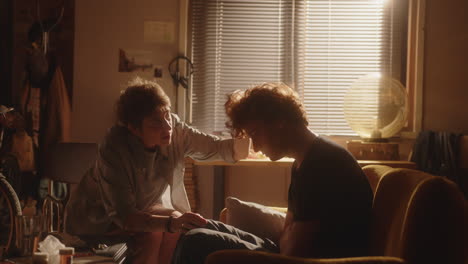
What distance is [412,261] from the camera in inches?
56.9

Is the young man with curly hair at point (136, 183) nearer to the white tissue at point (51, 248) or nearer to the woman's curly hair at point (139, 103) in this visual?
the woman's curly hair at point (139, 103)

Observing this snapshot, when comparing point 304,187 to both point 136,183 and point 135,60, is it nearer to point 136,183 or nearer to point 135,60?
point 136,183

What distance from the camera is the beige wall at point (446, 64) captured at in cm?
367

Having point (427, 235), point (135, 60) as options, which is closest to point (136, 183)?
point (427, 235)

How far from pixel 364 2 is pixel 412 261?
2620 millimetres

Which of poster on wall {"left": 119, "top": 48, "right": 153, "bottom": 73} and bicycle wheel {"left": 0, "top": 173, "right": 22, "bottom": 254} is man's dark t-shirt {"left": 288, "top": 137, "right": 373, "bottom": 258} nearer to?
bicycle wheel {"left": 0, "top": 173, "right": 22, "bottom": 254}

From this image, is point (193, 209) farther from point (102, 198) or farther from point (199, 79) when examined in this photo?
point (102, 198)

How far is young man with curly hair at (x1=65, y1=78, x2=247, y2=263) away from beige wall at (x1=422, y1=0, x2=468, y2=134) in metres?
1.98

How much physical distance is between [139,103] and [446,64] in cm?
245

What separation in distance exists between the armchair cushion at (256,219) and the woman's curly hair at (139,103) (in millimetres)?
500

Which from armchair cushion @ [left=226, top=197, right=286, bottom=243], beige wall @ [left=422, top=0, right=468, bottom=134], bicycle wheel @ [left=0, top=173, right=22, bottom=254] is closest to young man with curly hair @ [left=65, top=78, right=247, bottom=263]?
armchair cushion @ [left=226, top=197, right=286, bottom=243]

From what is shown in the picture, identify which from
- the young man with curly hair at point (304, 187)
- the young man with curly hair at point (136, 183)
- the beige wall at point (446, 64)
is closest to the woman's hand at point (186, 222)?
the young man with curly hair at point (136, 183)

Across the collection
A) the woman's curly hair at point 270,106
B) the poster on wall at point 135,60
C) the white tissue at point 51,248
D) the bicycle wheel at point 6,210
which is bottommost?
the bicycle wheel at point 6,210

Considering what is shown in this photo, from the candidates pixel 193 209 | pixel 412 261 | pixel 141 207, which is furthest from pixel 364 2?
pixel 412 261
